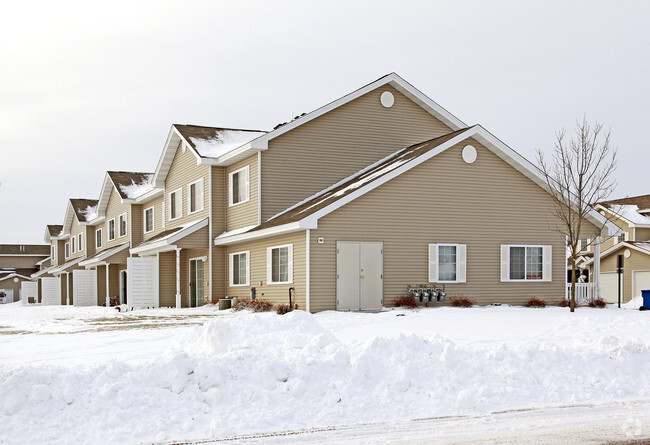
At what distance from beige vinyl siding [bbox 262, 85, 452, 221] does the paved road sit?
18.1 metres

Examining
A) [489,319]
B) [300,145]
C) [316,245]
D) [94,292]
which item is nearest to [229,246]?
[300,145]

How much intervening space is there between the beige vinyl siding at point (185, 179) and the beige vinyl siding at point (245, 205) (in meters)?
0.94

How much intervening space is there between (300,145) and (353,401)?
60.6ft

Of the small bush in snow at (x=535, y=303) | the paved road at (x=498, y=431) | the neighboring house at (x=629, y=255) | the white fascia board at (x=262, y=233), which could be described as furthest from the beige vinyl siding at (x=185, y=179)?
the neighboring house at (x=629, y=255)

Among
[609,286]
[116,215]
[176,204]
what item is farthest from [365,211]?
[609,286]

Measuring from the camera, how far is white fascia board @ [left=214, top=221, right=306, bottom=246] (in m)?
22.1

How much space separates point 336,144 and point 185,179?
26.4 feet

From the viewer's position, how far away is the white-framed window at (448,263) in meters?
24.3

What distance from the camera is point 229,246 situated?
2931cm

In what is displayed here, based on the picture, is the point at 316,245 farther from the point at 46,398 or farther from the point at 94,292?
the point at 94,292

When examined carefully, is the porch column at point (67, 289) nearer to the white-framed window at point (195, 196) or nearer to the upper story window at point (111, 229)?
the upper story window at point (111, 229)

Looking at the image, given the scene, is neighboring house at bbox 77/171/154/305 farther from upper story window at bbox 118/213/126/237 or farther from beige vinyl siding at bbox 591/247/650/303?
beige vinyl siding at bbox 591/247/650/303

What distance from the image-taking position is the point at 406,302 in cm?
2334

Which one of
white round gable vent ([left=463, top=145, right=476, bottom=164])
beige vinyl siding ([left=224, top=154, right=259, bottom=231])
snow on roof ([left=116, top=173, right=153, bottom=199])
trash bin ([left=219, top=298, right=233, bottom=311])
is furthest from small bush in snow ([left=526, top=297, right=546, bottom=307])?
snow on roof ([left=116, top=173, right=153, bottom=199])
